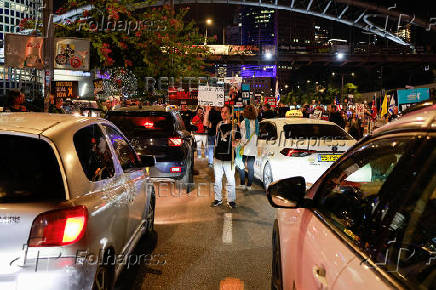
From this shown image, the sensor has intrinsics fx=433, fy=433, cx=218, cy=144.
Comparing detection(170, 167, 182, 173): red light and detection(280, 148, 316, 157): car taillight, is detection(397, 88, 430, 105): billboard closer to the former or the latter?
detection(280, 148, 316, 157): car taillight

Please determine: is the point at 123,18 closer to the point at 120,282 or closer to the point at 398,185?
the point at 120,282

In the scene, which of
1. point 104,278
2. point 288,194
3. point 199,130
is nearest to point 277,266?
point 288,194

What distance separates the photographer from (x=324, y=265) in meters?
2.08

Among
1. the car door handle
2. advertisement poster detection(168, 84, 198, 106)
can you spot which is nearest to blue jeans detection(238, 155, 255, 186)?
the car door handle

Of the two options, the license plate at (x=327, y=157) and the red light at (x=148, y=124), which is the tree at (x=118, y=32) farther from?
the license plate at (x=327, y=157)

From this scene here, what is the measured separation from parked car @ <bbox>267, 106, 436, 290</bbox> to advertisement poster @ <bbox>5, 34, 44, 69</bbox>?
377 inches

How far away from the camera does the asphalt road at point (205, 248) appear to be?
4652 mm

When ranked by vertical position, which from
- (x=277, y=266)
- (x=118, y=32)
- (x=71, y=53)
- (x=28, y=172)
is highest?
(x=118, y=32)

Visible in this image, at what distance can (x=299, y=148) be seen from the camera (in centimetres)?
844

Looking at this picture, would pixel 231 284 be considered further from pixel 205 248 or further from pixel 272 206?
pixel 272 206

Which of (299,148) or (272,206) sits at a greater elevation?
(272,206)

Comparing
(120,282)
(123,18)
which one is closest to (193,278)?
(120,282)

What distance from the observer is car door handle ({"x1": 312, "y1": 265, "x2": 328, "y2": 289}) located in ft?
6.63

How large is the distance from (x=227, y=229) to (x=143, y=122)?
3.49 metres
